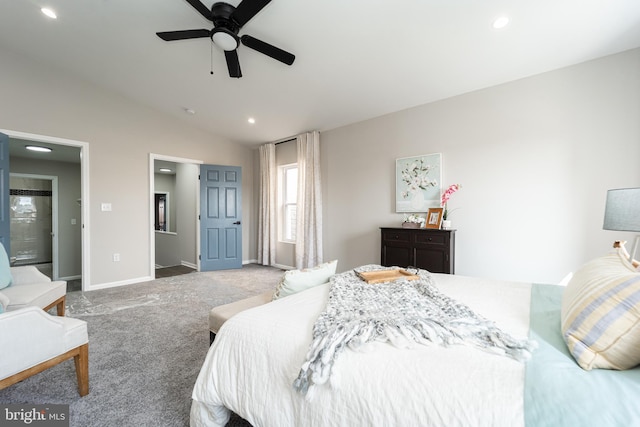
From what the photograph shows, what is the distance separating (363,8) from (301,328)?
2.48m

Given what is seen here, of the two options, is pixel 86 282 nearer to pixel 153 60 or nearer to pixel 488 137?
pixel 153 60

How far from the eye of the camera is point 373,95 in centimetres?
347

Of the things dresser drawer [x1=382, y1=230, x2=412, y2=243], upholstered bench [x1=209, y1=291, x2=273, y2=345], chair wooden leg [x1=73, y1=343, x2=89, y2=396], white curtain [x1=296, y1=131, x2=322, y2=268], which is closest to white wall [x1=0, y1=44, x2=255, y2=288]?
white curtain [x1=296, y1=131, x2=322, y2=268]

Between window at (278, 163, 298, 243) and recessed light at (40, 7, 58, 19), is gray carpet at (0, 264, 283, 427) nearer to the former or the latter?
window at (278, 163, 298, 243)

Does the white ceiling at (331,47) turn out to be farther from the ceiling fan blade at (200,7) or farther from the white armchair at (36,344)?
the white armchair at (36,344)

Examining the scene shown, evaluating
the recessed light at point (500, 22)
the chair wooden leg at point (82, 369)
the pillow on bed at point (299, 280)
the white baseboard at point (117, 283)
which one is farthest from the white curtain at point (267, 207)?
the recessed light at point (500, 22)

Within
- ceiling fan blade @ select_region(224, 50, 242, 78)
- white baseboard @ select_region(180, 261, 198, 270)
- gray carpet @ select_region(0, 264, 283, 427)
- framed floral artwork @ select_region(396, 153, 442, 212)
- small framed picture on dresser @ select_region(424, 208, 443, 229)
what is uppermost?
ceiling fan blade @ select_region(224, 50, 242, 78)

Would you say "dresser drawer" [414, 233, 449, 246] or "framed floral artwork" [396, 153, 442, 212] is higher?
"framed floral artwork" [396, 153, 442, 212]

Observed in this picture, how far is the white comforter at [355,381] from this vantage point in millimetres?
754

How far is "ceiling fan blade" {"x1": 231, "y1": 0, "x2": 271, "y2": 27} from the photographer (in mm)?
1856

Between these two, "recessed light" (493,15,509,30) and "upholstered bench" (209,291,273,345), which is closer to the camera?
"upholstered bench" (209,291,273,345)

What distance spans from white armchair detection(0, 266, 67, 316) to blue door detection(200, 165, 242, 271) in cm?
262

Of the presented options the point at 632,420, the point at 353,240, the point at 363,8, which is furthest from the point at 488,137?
the point at 632,420

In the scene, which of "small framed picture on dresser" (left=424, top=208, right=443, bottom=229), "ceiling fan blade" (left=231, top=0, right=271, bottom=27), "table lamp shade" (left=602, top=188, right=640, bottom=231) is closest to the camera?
"table lamp shade" (left=602, top=188, right=640, bottom=231)
